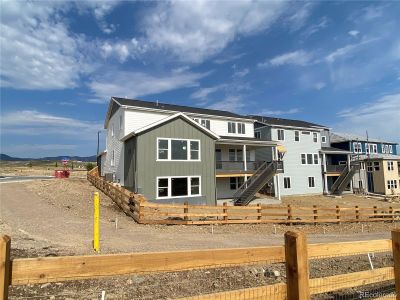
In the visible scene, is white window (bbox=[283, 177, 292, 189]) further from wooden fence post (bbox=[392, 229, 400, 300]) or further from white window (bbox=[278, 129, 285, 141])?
wooden fence post (bbox=[392, 229, 400, 300])

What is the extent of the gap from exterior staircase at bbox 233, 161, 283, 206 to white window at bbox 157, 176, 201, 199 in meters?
4.49

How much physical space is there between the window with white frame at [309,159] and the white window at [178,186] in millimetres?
19863

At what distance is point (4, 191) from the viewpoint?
2277 centimetres

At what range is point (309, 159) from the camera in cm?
3966

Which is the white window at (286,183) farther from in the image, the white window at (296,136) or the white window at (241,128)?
the white window at (241,128)

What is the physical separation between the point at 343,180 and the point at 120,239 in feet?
119

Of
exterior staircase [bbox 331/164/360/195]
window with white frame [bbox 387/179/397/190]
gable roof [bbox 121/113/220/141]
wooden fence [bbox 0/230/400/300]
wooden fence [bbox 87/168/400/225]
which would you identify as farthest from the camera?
window with white frame [bbox 387/179/397/190]

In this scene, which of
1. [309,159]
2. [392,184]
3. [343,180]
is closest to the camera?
[309,159]

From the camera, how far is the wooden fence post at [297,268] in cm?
287

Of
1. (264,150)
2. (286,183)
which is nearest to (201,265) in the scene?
(264,150)

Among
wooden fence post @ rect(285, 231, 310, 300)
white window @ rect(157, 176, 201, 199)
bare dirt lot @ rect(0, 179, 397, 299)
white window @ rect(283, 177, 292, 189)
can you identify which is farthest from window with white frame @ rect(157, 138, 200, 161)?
wooden fence post @ rect(285, 231, 310, 300)

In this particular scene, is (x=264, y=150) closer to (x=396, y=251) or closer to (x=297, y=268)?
(x=396, y=251)

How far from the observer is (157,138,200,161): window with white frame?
2308 centimetres

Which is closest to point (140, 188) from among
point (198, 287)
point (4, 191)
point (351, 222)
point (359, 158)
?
point (4, 191)
